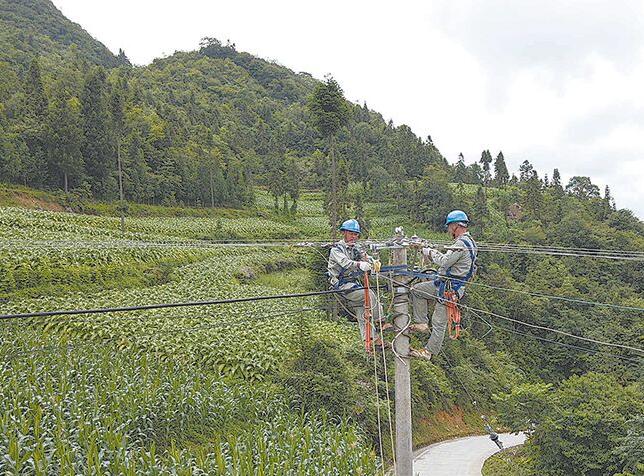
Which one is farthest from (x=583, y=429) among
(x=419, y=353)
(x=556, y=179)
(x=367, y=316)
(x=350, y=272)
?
(x=556, y=179)

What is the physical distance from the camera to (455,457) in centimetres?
1825

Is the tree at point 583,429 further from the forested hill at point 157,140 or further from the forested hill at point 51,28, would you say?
the forested hill at point 51,28

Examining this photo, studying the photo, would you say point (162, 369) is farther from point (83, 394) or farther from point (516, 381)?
point (516, 381)

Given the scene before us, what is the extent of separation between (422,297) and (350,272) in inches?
40.1

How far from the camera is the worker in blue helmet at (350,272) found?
6.76 metres

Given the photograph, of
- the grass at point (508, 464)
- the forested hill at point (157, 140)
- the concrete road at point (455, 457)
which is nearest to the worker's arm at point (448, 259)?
the concrete road at point (455, 457)

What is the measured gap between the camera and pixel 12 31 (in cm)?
10706

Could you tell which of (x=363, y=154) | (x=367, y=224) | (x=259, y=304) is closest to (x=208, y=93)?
(x=363, y=154)

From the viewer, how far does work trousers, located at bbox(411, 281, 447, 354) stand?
6.50m

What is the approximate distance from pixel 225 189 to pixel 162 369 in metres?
45.7

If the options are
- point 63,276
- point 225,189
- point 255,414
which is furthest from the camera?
point 225,189

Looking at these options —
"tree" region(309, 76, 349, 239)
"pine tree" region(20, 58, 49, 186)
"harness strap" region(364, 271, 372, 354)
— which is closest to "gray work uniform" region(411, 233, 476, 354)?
"harness strap" region(364, 271, 372, 354)

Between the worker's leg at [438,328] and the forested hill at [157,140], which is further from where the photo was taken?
the forested hill at [157,140]

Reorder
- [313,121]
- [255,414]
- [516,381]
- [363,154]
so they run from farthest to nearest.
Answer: [363,154], [516,381], [313,121], [255,414]
